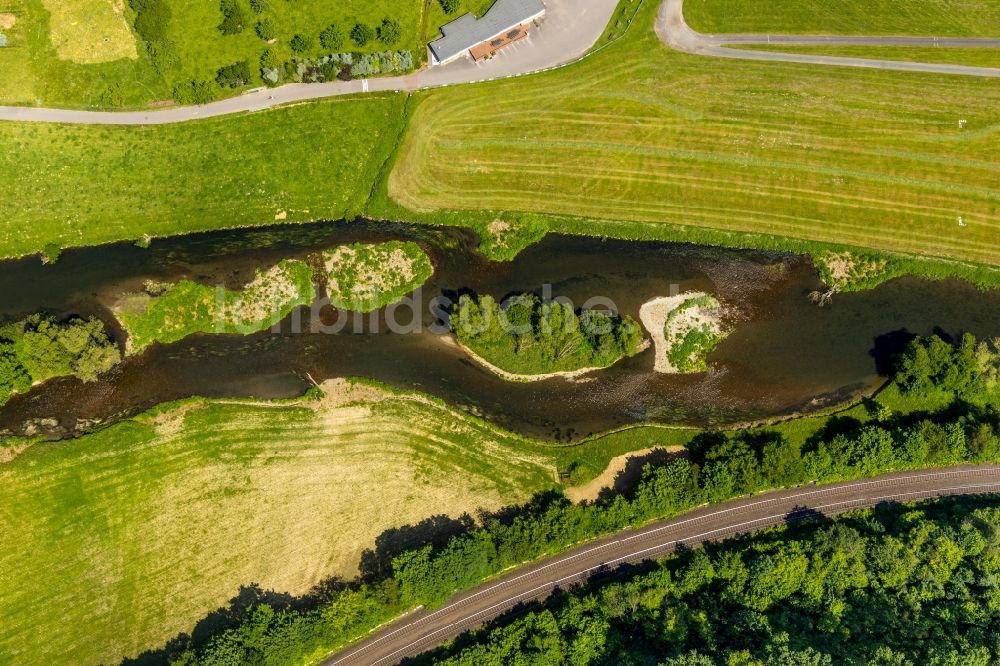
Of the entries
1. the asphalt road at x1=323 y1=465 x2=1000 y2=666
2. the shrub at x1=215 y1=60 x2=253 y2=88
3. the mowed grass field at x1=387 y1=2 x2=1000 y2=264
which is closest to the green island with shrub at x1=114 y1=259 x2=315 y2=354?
the mowed grass field at x1=387 y1=2 x2=1000 y2=264

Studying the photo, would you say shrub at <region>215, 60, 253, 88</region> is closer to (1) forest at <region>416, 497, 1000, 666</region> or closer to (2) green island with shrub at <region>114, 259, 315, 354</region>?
(2) green island with shrub at <region>114, 259, 315, 354</region>

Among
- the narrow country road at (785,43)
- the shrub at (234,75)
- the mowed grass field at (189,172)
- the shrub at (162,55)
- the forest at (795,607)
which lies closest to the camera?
the forest at (795,607)

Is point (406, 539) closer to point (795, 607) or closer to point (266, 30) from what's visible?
point (795, 607)

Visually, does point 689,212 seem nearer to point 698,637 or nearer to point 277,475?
point 698,637

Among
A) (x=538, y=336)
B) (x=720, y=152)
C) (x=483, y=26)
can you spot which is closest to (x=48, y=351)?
(x=538, y=336)

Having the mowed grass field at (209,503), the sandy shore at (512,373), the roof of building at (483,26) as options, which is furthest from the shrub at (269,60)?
the mowed grass field at (209,503)

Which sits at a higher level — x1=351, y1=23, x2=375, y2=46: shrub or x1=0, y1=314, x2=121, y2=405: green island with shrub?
x1=351, y1=23, x2=375, y2=46: shrub

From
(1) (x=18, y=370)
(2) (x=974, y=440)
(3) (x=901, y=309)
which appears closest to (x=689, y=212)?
(3) (x=901, y=309)

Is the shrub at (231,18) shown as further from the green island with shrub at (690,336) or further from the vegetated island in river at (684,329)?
the green island with shrub at (690,336)
